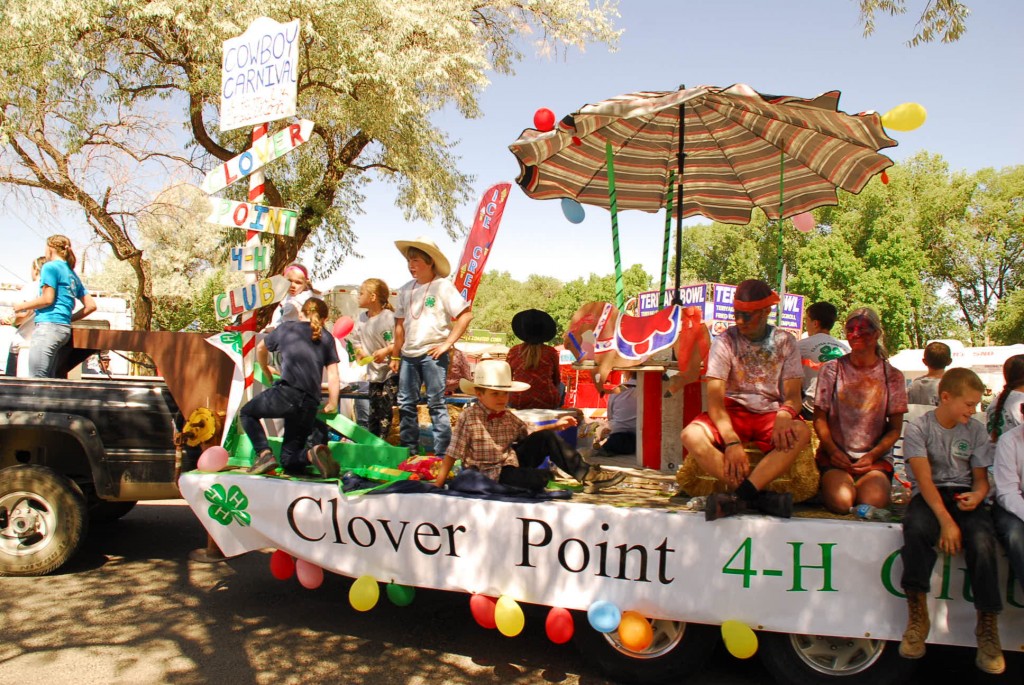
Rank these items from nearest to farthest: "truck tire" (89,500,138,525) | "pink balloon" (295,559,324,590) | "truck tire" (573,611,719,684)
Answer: "truck tire" (573,611,719,684) < "pink balloon" (295,559,324,590) < "truck tire" (89,500,138,525)

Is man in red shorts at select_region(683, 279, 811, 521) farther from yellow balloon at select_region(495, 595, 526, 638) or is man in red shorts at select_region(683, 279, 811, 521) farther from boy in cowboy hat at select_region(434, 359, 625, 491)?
yellow balloon at select_region(495, 595, 526, 638)

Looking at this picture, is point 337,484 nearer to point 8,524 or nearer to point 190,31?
point 8,524

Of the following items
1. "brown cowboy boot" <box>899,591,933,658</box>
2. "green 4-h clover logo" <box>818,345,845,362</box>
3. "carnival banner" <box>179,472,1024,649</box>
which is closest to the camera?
"brown cowboy boot" <box>899,591,933,658</box>

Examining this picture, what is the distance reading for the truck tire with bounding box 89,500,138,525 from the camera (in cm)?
676

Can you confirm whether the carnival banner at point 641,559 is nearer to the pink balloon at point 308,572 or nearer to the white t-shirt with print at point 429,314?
the pink balloon at point 308,572

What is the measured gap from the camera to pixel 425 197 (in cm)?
1627

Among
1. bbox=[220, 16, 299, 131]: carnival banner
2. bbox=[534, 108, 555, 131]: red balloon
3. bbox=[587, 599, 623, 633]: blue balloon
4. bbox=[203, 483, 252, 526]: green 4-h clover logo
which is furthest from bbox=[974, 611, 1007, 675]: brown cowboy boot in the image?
bbox=[220, 16, 299, 131]: carnival banner

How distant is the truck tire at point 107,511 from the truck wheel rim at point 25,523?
44.2 inches

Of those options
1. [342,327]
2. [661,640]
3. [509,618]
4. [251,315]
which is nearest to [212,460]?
[251,315]

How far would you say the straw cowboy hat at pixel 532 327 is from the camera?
589 centimetres

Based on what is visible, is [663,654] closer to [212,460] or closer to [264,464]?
[264,464]

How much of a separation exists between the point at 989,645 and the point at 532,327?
3465 mm

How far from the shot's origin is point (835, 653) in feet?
12.4

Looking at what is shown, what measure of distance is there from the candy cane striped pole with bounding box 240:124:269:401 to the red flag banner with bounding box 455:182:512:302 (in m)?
5.85
